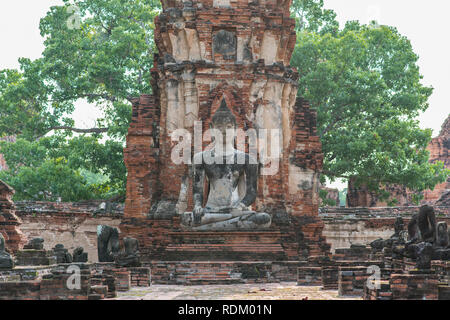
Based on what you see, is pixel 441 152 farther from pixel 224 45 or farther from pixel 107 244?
pixel 107 244

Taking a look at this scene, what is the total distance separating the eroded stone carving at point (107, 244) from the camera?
37.9 ft

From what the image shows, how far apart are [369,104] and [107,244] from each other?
1389 centimetres

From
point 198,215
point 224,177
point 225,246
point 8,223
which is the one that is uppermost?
point 224,177

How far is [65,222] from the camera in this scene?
60.7 feet

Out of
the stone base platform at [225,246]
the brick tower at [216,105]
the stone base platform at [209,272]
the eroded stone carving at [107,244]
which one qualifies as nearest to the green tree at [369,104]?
the brick tower at [216,105]

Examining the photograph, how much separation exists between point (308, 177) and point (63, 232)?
25.2ft

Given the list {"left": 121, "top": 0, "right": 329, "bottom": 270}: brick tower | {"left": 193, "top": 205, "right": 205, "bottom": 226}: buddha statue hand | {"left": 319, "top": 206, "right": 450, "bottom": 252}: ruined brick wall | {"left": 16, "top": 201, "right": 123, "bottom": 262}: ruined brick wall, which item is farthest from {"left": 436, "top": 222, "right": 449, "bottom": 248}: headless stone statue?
{"left": 16, "top": 201, "right": 123, "bottom": 262}: ruined brick wall

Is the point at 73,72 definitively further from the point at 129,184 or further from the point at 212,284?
the point at 212,284

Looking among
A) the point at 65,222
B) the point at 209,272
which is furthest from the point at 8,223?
the point at 209,272

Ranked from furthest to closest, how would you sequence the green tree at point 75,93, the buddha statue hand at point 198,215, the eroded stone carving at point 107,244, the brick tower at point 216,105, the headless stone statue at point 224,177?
the green tree at point 75,93 → the brick tower at point 216,105 → the headless stone statue at point 224,177 → the buddha statue hand at point 198,215 → the eroded stone carving at point 107,244

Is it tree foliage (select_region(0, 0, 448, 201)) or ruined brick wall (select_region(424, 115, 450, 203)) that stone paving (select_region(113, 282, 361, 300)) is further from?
ruined brick wall (select_region(424, 115, 450, 203))

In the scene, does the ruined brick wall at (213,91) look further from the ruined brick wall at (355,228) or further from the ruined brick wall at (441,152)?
the ruined brick wall at (441,152)

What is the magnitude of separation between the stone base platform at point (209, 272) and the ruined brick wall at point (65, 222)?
773cm

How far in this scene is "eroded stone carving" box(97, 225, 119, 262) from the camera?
1155 centimetres
